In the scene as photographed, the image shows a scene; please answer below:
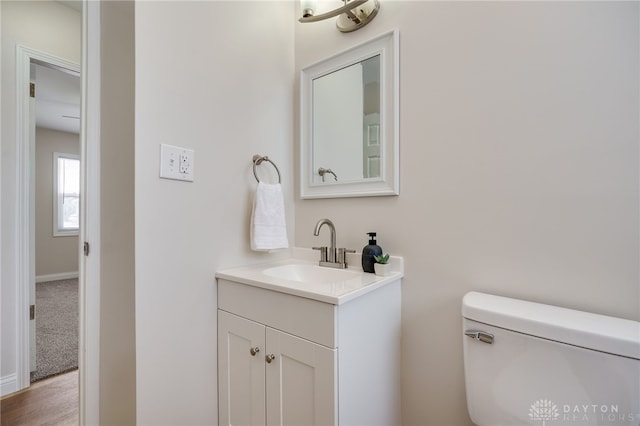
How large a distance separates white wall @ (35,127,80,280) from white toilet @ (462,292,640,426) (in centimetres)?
547

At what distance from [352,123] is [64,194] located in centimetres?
506

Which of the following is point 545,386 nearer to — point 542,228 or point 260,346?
point 542,228

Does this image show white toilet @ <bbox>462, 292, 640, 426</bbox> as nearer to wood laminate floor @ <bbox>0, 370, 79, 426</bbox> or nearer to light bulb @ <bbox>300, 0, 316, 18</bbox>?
light bulb @ <bbox>300, 0, 316, 18</bbox>

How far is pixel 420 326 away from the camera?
1121 millimetres

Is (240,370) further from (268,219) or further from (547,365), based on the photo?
(547,365)

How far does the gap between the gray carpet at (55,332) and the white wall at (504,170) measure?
215cm

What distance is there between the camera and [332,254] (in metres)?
1.30

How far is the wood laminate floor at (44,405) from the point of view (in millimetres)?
1371

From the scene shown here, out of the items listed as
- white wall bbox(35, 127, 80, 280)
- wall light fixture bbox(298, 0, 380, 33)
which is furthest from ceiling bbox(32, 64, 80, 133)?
wall light fixture bbox(298, 0, 380, 33)

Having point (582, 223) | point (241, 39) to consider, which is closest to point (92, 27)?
point (241, 39)

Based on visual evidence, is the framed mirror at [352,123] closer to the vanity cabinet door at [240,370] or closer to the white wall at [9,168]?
the vanity cabinet door at [240,370]

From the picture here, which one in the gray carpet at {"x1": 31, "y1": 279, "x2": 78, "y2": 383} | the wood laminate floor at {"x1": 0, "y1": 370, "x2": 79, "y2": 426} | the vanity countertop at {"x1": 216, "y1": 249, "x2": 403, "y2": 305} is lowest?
the wood laminate floor at {"x1": 0, "y1": 370, "x2": 79, "y2": 426}

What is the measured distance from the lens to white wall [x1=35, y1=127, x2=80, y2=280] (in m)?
4.02

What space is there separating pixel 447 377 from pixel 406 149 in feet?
2.99
